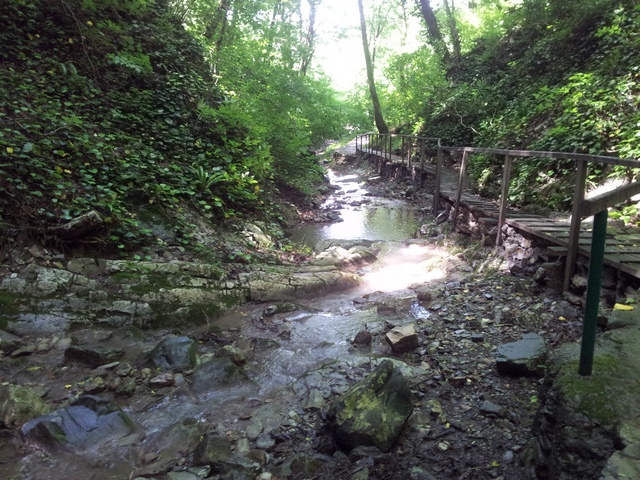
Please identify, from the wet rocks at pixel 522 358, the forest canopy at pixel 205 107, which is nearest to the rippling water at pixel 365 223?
the forest canopy at pixel 205 107

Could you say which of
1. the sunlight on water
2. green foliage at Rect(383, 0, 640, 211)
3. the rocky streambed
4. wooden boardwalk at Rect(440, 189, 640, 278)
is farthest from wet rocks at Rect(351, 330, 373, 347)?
green foliage at Rect(383, 0, 640, 211)

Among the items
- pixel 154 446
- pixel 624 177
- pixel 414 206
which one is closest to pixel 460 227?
pixel 624 177

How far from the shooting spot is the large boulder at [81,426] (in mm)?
2639

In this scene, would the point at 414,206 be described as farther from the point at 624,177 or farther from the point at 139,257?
the point at 139,257

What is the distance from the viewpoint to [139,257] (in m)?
4.96

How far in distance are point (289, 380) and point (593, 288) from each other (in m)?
2.53

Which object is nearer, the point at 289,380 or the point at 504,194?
the point at 289,380

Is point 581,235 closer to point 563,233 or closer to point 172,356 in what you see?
point 563,233

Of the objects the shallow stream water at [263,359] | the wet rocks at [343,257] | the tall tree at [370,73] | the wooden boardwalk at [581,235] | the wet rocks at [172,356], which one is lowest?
the shallow stream water at [263,359]

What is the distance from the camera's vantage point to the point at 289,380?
11.9 ft

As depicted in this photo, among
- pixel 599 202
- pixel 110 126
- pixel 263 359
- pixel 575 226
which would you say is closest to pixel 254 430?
pixel 263 359

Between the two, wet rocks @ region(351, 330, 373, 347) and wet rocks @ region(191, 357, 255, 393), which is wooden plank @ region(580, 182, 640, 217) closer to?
wet rocks @ region(351, 330, 373, 347)

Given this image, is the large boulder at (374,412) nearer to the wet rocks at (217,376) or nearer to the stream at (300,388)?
the stream at (300,388)

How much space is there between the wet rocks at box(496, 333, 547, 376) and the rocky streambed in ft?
0.05
